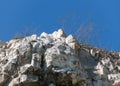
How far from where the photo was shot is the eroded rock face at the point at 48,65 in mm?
20734

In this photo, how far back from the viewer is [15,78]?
20.6 meters

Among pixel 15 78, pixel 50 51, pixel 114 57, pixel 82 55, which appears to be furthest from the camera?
pixel 114 57

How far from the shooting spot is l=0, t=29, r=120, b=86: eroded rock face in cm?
2073

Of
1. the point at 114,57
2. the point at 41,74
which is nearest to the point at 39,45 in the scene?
the point at 41,74

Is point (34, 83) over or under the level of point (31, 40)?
under

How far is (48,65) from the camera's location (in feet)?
69.3

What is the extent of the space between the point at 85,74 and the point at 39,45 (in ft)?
9.27

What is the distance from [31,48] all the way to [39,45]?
0.53 meters

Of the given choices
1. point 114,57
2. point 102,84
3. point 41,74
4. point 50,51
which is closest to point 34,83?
point 41,74

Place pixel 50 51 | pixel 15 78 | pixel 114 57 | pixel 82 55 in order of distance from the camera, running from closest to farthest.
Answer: pixel 15 78 < pixel 50 51 < pixel 82 55 < pixel 114 57

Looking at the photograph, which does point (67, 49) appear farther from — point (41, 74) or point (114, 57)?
point (114, 57)

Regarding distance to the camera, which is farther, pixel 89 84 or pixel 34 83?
pixel 89 84

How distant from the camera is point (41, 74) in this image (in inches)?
829

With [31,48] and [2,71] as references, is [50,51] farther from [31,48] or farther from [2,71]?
[2,71]
